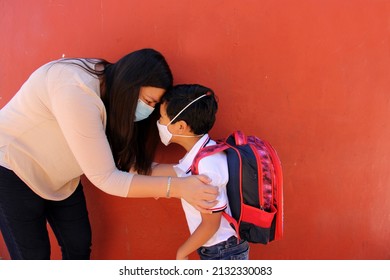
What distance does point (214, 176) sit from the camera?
189 centimetres

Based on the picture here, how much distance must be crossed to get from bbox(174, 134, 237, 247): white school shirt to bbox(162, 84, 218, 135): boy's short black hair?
0.11m

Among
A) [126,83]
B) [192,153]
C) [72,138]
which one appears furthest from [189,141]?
[72,138]

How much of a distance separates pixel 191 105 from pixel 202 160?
0.28 metres

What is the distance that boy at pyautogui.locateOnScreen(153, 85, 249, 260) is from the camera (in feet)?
6.28

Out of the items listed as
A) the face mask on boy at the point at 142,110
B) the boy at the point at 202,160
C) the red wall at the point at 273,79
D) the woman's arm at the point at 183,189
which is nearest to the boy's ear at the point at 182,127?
the boy at the point at 202,160

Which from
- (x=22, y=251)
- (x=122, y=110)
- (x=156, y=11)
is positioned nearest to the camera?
(x=122, y=110)

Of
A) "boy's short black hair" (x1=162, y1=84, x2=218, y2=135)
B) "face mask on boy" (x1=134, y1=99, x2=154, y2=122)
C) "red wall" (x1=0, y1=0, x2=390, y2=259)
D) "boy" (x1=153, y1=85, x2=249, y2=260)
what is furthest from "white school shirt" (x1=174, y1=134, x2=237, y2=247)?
"red wall" (x1=0, y1=0, x2=390, y2=259)

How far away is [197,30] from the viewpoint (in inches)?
93.4

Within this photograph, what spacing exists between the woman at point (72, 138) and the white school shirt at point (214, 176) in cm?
6

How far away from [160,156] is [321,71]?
108cm

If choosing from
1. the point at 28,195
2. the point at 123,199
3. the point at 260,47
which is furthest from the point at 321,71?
the point at 28,195

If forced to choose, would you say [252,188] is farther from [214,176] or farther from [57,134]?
[57,134]
